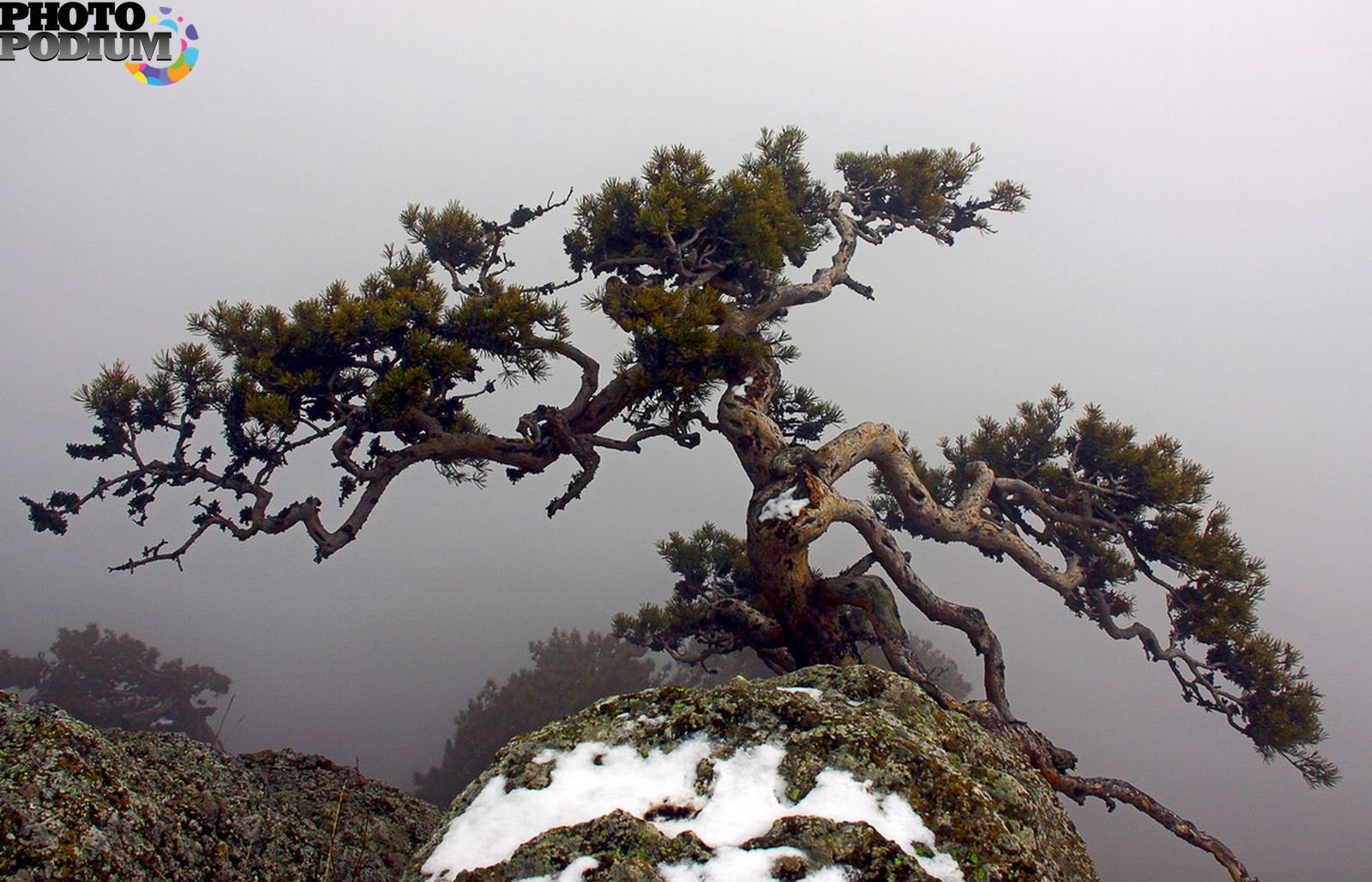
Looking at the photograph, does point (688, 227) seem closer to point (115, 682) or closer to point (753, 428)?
point (753, 428)

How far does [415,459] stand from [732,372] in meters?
3.59

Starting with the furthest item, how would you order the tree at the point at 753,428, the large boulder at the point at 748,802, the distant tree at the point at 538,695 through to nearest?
the distant tree at the point at 538,695 → the tree at the point at 753,428 → the large boulder at the point at 748,802

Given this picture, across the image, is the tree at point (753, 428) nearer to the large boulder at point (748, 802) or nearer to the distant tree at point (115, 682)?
the large boulder at point (748, 802)

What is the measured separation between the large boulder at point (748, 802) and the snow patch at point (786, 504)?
143 inches

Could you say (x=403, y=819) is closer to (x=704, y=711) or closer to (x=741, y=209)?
(x=704, y=711)

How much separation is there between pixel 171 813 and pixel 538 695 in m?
20.5

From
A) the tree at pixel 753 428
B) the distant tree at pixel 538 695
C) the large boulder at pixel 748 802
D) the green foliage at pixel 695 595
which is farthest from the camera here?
the distant tree at pixel 538 695

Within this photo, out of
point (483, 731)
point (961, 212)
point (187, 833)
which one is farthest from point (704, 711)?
point (483, 731)

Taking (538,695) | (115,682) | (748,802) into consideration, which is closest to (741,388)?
(748,802)

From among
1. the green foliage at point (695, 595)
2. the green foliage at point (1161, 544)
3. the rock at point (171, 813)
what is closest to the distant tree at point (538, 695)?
the green foliage at point (695, 595)

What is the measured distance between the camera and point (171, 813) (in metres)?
3.33

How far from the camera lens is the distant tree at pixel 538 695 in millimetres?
21438

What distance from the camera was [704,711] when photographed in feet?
10.6

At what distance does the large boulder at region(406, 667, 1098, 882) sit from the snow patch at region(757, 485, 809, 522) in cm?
364
